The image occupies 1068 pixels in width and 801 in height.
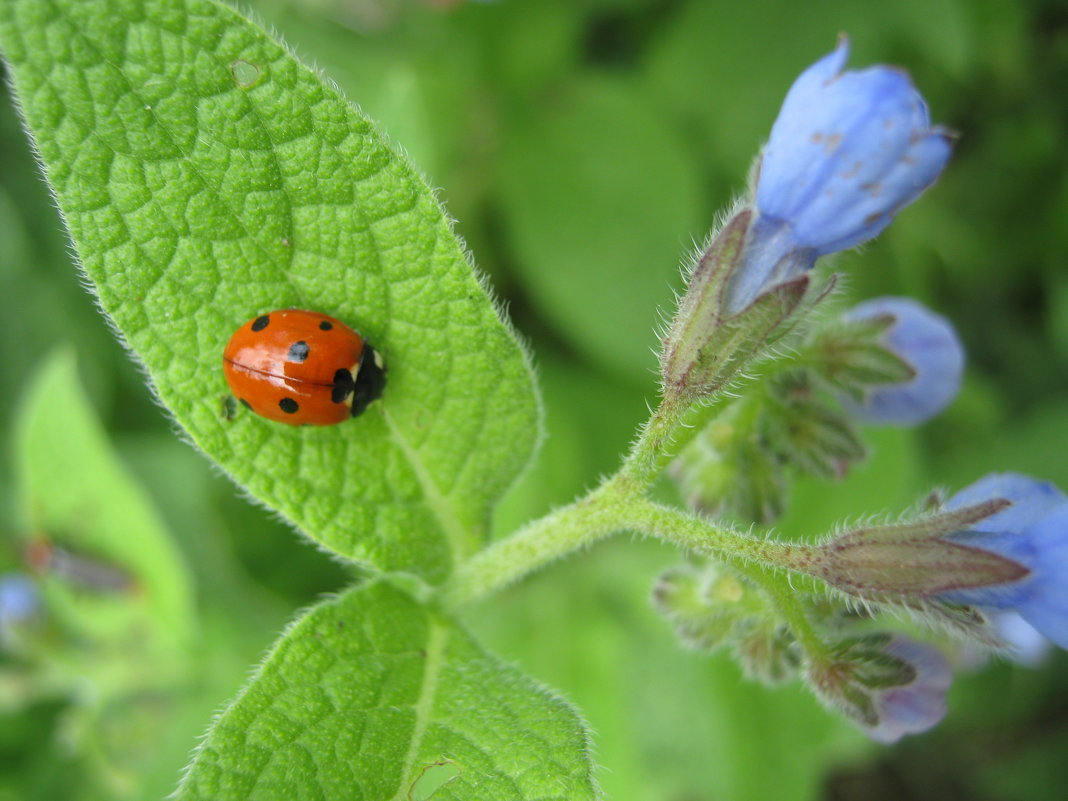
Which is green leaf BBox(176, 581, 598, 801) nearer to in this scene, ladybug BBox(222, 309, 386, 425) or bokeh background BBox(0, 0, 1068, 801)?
ladybug BBox(222, 309, 386, 425)

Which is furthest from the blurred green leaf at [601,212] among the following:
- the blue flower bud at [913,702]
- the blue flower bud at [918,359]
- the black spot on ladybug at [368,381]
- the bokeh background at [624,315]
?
the blue flower bud at [913,702]

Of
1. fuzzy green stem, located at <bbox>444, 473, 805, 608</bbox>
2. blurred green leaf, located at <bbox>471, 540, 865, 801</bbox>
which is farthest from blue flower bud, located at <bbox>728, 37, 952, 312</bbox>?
blurred green leaf, located at <bbox>471, 540, 865, 801</bbox>

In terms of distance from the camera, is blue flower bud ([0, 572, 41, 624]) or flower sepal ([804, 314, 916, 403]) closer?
flower sepal ([804, 314, 916, 403])

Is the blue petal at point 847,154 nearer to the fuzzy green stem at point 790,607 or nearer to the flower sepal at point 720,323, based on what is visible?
the flower sepal at point 720,323

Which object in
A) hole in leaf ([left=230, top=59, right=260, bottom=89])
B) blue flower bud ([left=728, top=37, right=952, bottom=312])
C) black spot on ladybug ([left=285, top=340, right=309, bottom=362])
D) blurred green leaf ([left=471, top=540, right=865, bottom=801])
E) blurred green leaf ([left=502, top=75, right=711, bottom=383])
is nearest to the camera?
blue flower bud ([left=728, top=37, right=952, bottom=312])

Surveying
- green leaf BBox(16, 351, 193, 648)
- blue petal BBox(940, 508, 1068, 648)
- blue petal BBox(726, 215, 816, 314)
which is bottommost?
green leaf BBox(16, 351, 193, 648)
